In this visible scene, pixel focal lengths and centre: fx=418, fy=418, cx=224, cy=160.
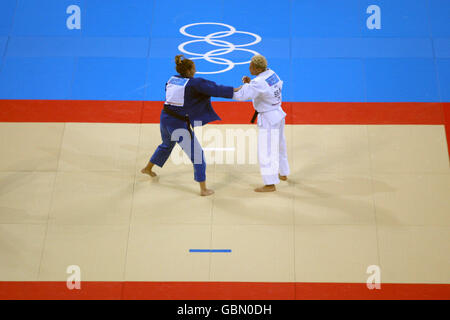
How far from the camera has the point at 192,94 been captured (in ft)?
12.5

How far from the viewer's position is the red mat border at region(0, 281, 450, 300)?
3.45 m

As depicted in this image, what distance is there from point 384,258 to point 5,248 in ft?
11.1

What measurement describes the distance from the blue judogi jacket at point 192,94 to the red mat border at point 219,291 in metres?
1.51

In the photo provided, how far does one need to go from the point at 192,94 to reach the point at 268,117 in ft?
2.44

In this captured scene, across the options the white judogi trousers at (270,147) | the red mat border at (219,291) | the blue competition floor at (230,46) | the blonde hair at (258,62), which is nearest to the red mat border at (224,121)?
the red mat border at (219,291)

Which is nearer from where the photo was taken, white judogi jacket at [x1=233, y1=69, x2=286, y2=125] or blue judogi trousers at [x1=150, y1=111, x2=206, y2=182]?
white judogi jacket at [x1=233, y1=69, x2=286, y2=125]

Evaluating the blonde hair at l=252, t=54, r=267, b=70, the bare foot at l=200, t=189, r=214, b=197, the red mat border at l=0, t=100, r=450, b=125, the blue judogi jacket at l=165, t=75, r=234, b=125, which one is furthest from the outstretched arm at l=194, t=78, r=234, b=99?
the red mat border at l=0, t=100, r=450, b=125

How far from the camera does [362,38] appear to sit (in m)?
5.67

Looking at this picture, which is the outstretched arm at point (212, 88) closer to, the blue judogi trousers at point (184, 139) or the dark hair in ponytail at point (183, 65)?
the dark hair in ponytail at point (183, 65)

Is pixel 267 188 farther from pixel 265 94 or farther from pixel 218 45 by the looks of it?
pixel 218 45

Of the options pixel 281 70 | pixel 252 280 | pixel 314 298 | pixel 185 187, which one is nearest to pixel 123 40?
pixel 281 70

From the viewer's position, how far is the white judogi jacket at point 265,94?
12.2 ft

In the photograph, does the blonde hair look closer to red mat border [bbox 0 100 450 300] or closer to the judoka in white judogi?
the judoka in white judogi

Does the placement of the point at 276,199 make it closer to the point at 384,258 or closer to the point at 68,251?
the point at 384,258
